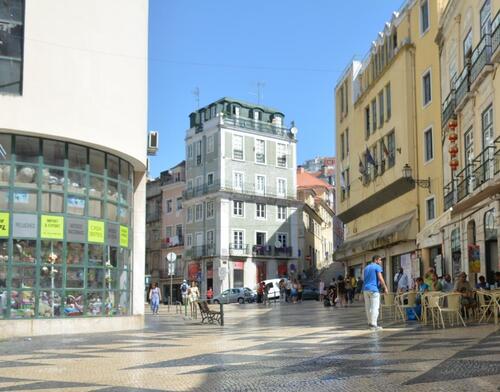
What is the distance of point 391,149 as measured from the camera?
1483 inches

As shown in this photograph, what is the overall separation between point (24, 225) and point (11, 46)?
14.3ft

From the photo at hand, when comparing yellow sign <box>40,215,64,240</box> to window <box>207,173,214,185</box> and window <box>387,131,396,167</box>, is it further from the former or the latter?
window <box>207,173,214,185</box>

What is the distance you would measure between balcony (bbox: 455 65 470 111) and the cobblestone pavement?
11.9 metres

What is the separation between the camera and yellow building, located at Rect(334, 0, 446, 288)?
32.4 metres

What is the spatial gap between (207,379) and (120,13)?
531 inches

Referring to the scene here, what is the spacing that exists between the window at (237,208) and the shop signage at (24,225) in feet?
167

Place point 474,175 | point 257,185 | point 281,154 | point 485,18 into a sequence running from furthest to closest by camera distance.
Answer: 1. point 281,154
2. point 257,185
3. point 474,175
4. point 485,18

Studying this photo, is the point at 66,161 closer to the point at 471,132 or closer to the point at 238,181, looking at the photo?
the point at 471,132

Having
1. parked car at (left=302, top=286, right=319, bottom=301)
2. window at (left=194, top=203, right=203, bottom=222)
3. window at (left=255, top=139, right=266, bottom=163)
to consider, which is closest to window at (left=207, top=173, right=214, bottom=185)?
window at (left=194, top=203, right=203, bottom=222)

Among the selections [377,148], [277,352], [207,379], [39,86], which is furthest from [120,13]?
[377,148]

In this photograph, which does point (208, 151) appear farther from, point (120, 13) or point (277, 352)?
point (277, 352)

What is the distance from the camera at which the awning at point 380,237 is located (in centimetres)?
3453

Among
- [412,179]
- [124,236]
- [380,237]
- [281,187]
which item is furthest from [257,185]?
[124,236]

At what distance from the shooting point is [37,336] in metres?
16.8
